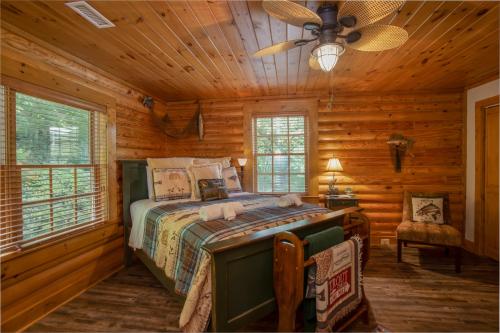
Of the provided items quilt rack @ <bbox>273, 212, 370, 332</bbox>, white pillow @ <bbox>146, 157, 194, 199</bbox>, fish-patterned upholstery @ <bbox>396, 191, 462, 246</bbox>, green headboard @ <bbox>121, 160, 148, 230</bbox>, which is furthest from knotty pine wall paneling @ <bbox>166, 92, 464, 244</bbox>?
quilt rack @ <bbox>273, 212, 370, 332</bbox>

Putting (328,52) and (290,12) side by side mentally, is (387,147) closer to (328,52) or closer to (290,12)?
(328,52)

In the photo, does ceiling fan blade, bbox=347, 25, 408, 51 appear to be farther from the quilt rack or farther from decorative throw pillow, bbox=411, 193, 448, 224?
decorative throw pillow, bbox=411, 193, 448, 224

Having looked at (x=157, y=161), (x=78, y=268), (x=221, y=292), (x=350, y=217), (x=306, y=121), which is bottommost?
(x=78, y=268)

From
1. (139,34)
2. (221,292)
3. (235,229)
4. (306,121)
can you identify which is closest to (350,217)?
(235,229)

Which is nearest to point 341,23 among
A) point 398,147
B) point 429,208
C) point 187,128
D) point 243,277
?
point 243,277

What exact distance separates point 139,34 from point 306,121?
8.96ft

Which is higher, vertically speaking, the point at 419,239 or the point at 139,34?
the point at 139,34

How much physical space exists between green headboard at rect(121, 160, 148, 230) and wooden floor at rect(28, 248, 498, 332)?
2.38 feet

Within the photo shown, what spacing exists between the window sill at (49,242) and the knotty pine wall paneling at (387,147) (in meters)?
2.25

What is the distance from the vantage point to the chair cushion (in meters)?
2.88

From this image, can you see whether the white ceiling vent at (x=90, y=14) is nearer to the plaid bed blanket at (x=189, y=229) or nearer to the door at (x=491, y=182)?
the plaid bed blanket at (x=189, y=229)

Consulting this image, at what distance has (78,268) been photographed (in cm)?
246

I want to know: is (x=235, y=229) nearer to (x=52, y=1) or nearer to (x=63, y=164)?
(x=63, y=164)

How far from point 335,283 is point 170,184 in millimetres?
2105
